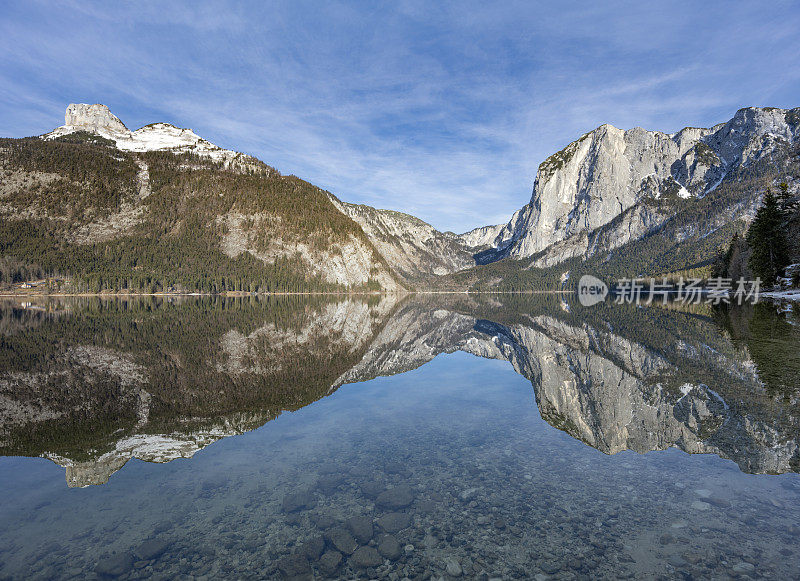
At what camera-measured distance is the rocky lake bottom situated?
21.6 ft

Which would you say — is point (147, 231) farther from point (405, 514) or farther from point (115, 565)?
point (405, 514)

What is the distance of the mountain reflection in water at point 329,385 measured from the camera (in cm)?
1176

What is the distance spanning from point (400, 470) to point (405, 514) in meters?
2.18

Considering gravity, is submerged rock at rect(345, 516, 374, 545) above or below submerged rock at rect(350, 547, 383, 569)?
below

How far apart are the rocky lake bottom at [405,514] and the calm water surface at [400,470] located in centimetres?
5

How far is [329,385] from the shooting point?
20.2 metres

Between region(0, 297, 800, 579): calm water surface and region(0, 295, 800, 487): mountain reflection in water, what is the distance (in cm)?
13

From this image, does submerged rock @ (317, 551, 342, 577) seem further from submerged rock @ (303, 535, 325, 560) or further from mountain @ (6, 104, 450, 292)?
mountain @ (6, 104, 450, 292)

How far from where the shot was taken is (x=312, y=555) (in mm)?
6918

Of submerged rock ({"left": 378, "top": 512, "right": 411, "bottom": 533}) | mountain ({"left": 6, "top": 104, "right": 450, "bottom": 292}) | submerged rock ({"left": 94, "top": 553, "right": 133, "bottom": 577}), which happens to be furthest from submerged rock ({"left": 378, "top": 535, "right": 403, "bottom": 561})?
mountain ({"left": 6, "top": 104, "right": 450, "bottom": 292})

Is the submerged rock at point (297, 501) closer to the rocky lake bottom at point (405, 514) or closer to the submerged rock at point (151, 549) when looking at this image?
the rocky lake bottom at point (405, 514)

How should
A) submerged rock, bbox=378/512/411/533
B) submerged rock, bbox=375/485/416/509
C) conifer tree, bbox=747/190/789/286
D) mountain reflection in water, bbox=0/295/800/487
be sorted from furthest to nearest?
conifer tree, bbox=747/190/789/286 → mountain reflection in water, bbox=0/295/800/487 → submerged rock, bbox=375/485/416/509 → submerged rock, bbox=378/512/411/533

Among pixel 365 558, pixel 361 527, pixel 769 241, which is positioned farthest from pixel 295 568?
pixel 769 241

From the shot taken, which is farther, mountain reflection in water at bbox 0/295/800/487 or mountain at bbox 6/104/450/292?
mountain at bbox 6/104/450/292
